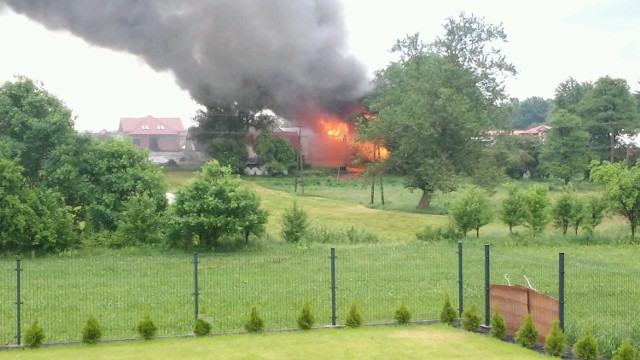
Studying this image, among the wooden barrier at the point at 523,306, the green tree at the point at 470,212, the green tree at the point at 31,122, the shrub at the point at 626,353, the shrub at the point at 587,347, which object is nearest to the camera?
the shrub at the point at 626,353

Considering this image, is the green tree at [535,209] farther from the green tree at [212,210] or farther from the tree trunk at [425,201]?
the tree trunk at [425,201]

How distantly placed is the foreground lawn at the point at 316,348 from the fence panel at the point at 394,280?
1373mm

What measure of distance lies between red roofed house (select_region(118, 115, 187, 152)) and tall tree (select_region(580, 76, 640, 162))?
2826cm

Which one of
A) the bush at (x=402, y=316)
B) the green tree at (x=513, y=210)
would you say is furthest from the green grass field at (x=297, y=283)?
the green tree at (x=513, y=210)

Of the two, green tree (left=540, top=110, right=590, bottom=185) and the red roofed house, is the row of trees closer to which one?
the red roofed house

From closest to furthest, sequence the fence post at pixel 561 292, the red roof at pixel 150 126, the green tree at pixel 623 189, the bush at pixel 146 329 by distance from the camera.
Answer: the fence post at pixel 561 292
the bush at pixel 146 329
the green tree at pixel 623 189
the red roof at pixel 150 126

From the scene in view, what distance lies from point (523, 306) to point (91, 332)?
6557mm

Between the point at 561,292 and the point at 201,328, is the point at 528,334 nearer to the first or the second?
the point at 561,292

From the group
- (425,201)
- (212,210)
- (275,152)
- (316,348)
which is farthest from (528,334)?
(275,152)

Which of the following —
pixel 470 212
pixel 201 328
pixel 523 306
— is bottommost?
pixel 201 328

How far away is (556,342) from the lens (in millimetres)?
10430

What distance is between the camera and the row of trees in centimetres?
2264

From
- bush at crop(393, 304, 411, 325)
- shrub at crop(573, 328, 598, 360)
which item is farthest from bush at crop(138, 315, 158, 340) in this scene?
shrub at crop(573, 328, 598, 360)

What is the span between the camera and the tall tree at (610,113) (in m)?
52.1
